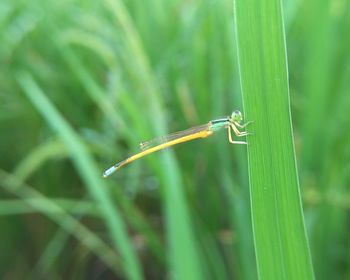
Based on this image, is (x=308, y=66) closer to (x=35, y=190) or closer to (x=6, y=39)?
(x=35, y=190)

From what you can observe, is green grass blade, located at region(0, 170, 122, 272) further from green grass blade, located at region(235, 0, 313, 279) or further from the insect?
green grass blade, located at region(235, 0, 313, 279)

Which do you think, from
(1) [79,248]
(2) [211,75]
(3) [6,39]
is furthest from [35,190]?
(2) [211,75]

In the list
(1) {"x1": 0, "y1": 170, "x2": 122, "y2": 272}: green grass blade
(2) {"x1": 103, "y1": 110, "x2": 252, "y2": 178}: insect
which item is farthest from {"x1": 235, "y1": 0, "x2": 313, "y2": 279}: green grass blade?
(1) {"x1": 0, "y1": 170, "x2": 122, "y2": 272}: green grass blade

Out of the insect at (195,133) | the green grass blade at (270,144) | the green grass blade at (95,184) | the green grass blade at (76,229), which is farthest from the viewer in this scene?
the green grass blade at (76,229)

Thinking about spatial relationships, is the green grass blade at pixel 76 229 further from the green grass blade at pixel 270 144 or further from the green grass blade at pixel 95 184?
the green grass blade at pixel 270 144

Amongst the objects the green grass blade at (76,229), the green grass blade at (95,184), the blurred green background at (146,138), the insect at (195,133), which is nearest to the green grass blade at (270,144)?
the insect at (195,133)
